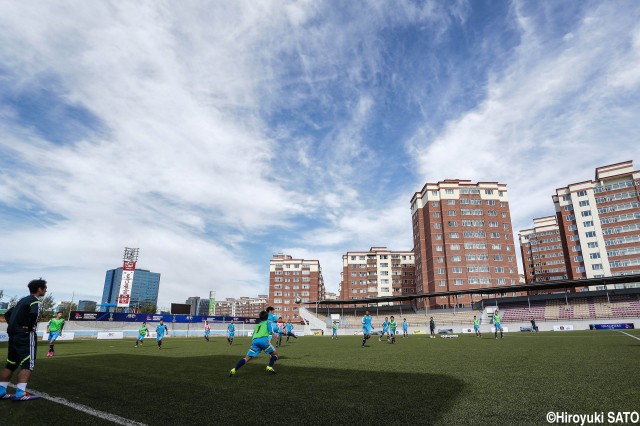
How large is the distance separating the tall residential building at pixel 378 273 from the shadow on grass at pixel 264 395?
413 feet

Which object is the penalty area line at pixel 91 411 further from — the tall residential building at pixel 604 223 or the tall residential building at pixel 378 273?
the tall residential building at pixel 378 273

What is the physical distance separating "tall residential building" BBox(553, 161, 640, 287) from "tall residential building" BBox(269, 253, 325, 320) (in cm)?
8415

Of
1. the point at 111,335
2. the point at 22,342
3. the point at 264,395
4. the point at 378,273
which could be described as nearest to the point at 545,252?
the point at 378,273

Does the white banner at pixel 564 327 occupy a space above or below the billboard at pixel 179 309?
below

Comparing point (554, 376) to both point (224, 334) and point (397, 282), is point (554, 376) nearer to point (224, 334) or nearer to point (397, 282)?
point (224, 334)

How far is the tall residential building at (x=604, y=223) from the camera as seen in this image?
84688 millimetres

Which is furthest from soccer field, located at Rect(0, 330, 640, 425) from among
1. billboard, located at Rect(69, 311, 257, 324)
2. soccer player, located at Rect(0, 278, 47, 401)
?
billboard, located at Rect(69, 311, 257, 324)

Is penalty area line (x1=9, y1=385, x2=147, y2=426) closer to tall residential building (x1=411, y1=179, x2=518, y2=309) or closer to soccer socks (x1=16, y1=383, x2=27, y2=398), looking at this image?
soccer socks (x1=16, y1=383, x2=27, y2=398)

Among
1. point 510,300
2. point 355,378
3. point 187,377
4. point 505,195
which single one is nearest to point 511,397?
point 355,378

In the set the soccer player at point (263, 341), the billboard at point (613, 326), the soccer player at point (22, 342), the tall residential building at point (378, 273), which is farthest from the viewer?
the tall residential building at point (378, 273)

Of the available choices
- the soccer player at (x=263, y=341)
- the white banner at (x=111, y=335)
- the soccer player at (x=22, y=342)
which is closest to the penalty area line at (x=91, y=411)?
the soccer player at (x=22, y=342)

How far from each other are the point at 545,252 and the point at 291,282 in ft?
335

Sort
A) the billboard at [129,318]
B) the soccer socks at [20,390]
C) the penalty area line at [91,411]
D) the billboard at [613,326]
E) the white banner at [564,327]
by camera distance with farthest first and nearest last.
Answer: the billboard at [129,318] < the white banner at [564,327] < the billboard at [613,326] < the soccer socks at [20,390] < the penalty area line at [91,411]

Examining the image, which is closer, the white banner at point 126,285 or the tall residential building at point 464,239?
the white banner at point 126,285
